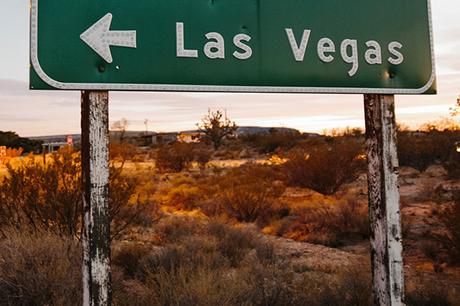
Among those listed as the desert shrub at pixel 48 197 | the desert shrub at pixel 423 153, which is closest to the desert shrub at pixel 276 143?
the desert shrub at pixel 423 153

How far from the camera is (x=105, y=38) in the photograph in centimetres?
210

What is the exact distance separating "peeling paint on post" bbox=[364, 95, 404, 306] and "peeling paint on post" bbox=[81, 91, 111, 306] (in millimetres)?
1506

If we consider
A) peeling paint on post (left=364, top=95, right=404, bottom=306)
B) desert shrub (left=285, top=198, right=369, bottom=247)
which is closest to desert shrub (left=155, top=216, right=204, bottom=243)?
desert shrub (left=285, top=198, right=369, bottom=247)

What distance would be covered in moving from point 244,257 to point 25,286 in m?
3.38

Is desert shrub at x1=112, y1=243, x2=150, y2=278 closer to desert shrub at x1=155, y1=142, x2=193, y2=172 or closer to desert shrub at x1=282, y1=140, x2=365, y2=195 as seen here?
desert shrub at x1=282, y1=140, x2=365, y2=195

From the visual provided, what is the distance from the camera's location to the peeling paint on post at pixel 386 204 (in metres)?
2.52

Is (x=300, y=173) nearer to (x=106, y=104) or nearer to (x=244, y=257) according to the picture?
(x=244, y=257)

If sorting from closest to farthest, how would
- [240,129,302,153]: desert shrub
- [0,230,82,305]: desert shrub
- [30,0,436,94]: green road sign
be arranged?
1. [30,0,436,94]: green road sign
2. [0,230,82,305]: desert shrub
3. [240,129,302,153]: desert shrub

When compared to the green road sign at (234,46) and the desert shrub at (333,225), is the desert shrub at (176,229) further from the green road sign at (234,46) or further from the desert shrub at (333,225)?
the green road sign at (234,46)

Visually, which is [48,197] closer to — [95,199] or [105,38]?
[95,199]

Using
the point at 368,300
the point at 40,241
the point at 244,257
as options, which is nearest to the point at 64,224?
the point at 40,241

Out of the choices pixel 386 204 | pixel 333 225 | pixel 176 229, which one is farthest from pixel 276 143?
pixel 386 204

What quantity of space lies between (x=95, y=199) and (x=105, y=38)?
2.50 feet

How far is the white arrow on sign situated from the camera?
6.79 ft
